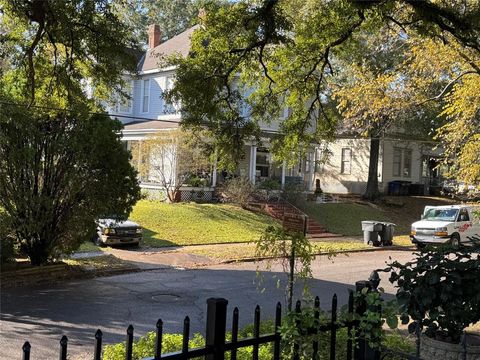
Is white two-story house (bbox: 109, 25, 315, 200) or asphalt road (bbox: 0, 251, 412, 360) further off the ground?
white two-story house (bbox: 109, 25, 315, 200)

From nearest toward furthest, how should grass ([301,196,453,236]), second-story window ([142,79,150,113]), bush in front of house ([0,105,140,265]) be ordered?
bush in front of house ([0,105,140,265]), grass ([301,196,453,236]), second-story window ([142,79,150,113])

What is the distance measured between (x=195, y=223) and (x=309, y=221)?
23.0 ft

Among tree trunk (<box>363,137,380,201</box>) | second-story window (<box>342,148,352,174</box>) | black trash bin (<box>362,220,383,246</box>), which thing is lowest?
black trash bin (<box>362,220,383,246</box>)

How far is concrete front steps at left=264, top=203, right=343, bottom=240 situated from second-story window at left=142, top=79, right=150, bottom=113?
11.0m

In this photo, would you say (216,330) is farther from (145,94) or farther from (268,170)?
(268,170)

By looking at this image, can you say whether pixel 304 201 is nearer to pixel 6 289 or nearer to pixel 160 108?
pixel 160 108

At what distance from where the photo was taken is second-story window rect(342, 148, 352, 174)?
41.3m

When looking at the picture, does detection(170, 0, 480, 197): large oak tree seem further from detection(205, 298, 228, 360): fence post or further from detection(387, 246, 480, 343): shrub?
detection(205, 298, 228, 360): fence post

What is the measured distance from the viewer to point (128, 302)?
10.5 meters

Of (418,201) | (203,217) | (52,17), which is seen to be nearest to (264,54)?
(52,17)

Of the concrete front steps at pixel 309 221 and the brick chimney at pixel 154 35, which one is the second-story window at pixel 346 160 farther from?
the brick chimney at pixel 154 35

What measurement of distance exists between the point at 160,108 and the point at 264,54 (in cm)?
2271

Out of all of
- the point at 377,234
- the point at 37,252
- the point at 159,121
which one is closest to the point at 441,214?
the point at 377,234

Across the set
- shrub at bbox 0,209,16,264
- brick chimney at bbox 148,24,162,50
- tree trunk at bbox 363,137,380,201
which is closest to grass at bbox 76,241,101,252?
shrub at bbox 0,209,16,264
